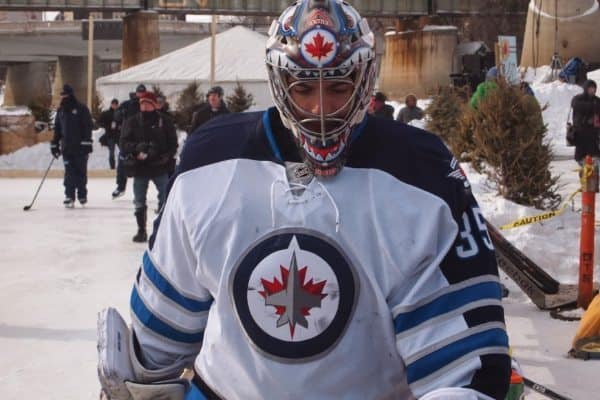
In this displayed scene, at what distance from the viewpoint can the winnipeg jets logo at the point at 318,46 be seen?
7.20 ft

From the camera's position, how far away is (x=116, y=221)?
12.1m

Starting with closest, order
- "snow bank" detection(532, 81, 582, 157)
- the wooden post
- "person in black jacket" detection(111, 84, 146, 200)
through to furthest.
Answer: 1. the wooden post
2. "person in black jacket" detection(111, 84, 146, 200)
3. "snow bank" detection(532, 81, 582, 157)

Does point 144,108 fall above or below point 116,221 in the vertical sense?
above

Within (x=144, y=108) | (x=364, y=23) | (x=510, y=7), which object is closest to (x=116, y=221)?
(x=144, y=108)

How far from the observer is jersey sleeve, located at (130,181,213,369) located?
2305 mm

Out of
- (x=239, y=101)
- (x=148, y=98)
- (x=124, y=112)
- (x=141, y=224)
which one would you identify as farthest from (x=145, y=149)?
(x=239, y=101)

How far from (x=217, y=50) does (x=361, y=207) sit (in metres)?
28.5

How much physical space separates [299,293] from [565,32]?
2920 cm

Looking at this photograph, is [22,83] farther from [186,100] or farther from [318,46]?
[318,46]

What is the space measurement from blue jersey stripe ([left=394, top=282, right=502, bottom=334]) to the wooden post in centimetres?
471

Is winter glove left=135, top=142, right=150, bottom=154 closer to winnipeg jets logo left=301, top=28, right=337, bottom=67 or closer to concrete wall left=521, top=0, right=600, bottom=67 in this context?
winnipeg jets logo left=301, top=28, right=337, bottom=67

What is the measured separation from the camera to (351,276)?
2.12m

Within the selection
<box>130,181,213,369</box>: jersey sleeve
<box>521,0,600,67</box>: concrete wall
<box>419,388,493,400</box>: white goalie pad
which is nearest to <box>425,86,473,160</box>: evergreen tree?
<box>521,0,600,67</box>: concrete wall

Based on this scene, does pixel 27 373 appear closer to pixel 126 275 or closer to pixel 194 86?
pixel 126 275
